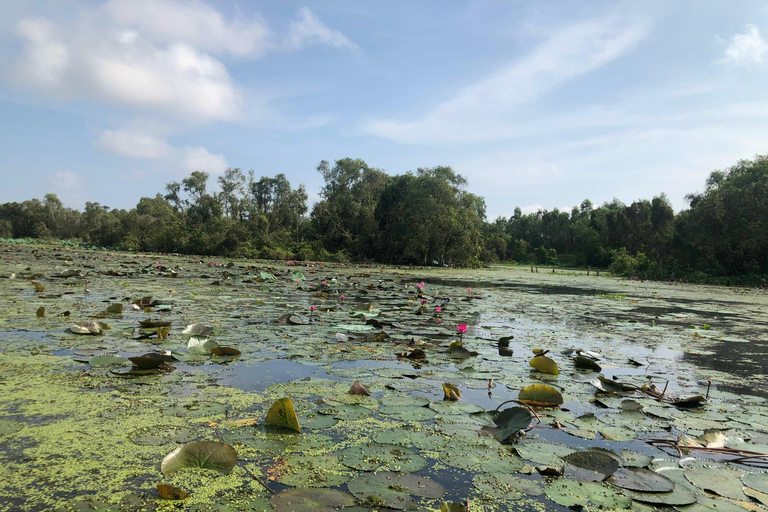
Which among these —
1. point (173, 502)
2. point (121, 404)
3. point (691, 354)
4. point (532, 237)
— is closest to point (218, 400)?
point (121, 404)

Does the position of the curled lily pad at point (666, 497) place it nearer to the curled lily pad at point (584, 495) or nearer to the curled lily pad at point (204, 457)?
the curled lily pad at point (584, 495)

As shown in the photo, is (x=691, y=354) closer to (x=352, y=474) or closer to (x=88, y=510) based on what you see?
(x=352, y=474)

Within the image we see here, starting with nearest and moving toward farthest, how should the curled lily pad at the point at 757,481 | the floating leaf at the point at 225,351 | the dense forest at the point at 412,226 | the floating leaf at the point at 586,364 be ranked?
the curled lily pad at the point at 757,481
the floating leaf at the point at 225,351
the floating leaf at the point at 586,364
the dense forest at the point at 412,226

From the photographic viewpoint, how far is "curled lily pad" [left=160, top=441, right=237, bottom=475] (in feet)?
4.74

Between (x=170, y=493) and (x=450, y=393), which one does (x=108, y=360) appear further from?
(x=450, y=393)

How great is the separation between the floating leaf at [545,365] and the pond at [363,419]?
12mm

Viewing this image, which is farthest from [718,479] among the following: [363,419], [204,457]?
[204,457]

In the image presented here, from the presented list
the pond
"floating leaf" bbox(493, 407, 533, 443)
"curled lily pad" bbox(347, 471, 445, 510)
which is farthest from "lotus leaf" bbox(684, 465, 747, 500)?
"curled lily pad" bbox(347, 471, 445, 510)

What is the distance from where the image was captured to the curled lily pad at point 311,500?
4.00 feet

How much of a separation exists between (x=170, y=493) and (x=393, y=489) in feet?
2.32

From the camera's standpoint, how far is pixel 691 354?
3.98 metres

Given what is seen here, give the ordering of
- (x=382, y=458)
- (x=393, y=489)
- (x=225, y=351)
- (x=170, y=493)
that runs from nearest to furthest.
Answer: (x=170, y=493), (x=393, y=489), (x=382, y=458), (x=225, y=351)

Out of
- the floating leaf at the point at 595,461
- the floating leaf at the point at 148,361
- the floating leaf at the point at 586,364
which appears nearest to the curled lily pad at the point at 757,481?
the floating leaf at the point at 595,461

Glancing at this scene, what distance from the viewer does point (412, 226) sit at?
27.2 metres
